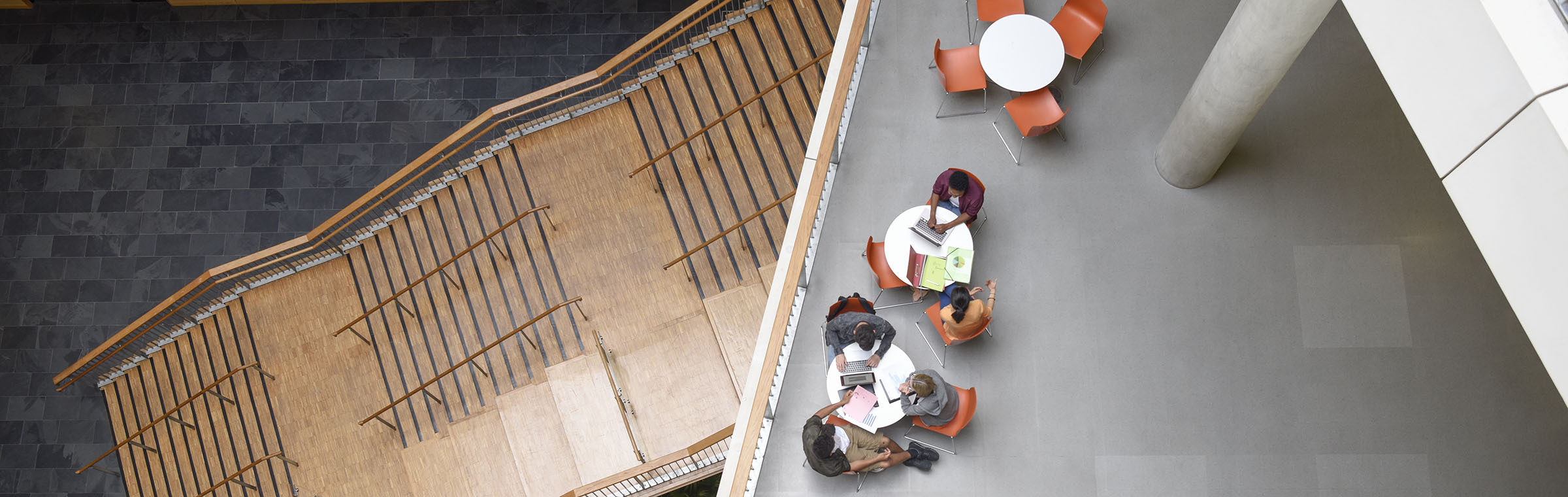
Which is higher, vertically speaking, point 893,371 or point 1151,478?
point 893,371

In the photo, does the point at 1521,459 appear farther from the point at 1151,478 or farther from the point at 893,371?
the point at 893,371

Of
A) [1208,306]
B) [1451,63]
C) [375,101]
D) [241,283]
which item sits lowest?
[1208,306]

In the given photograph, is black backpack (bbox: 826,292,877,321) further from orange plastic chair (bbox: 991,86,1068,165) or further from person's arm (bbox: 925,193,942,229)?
orange plastic chair (bbox: 991,86,1068,165)

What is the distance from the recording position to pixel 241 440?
10.5m

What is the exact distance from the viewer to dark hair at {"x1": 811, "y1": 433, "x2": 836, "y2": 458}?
6.16m

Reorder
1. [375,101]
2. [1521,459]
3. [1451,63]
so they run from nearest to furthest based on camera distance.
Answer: [1451,63] → [1521,459] → [375,101]

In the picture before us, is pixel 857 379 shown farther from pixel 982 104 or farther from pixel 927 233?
pixel 982 104

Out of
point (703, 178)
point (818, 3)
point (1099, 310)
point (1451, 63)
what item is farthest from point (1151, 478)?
point (818, 3)

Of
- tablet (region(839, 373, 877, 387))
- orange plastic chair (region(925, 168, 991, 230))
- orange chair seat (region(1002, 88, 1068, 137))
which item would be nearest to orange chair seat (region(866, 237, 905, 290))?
orange plastic chair (region(925, 168, 991, 230))

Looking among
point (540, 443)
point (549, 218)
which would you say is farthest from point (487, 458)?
point (549, 218)

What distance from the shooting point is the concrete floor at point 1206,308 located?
21.9 ft

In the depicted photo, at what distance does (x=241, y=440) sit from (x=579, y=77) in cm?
569

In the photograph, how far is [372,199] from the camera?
1055cm

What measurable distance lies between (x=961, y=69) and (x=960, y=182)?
128 cm
